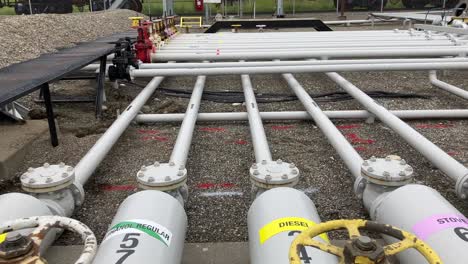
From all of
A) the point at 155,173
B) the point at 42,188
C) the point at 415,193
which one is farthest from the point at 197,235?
the point at 415,193

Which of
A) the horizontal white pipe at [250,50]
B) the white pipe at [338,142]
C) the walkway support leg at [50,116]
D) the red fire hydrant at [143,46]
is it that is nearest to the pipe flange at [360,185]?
the white pipe at [338,142]

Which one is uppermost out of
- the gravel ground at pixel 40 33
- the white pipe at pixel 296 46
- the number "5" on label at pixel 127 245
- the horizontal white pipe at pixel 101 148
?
the gravel ground at pixel 40 33

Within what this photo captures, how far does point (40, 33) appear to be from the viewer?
27.2 feet

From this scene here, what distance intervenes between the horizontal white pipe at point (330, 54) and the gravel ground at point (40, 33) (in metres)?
2.31

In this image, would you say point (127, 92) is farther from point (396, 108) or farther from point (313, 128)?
point (396, 108)

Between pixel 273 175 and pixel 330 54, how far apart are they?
12.5 feet

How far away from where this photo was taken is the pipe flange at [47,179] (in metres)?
2.25

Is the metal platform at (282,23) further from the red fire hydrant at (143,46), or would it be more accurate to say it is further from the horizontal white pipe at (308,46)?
the red fire hydrant at (143,46)

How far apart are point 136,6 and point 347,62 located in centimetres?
1720

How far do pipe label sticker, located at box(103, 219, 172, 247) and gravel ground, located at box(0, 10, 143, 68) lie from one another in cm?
513

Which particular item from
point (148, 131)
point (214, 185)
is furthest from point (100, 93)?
point (214, 185)

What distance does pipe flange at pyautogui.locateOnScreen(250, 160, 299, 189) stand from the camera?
7.11 ft

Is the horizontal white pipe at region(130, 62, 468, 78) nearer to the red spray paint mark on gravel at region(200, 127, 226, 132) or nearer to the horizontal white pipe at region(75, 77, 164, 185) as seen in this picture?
the horizontal white pipe at region(75, 77, 164, 185)

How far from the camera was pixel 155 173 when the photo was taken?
7.48ft
